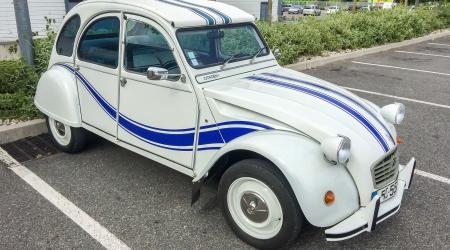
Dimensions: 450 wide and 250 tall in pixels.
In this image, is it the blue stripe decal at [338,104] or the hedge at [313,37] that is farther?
the hedge at [313,37]

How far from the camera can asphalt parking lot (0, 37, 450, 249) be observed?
326cm

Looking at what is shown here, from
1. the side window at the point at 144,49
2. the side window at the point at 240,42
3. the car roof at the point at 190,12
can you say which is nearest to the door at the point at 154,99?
the side window at the point at 144,49

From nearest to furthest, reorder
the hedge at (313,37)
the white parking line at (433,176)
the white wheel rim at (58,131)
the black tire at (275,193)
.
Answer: the black tire at (275,193) < the white parking line at (433,176) < the white wheel rim at (58,131) < the hedge at (313,37)

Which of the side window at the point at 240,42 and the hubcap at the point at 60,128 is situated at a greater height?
the side window at the point at 240,42

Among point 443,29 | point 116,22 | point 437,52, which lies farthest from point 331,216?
point 443,29

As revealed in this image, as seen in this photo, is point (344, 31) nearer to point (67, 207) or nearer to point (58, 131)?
point (58, 131)

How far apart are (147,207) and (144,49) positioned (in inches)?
58.7

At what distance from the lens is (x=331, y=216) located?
2842 mm

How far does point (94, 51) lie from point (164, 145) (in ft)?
4.67

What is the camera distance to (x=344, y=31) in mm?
11039

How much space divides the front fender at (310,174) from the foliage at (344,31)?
607 centimetres

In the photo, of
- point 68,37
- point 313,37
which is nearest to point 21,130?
point 68,37

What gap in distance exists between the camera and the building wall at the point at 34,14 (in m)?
9.86

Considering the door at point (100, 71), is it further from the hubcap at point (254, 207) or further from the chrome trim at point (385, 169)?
the chrome trim at point (385, 169)
